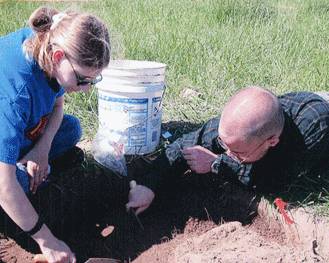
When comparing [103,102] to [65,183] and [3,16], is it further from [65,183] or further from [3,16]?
[3,16]

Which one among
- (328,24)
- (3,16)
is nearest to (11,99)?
(3,16)

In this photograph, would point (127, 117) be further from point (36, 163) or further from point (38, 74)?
point (38, 74)

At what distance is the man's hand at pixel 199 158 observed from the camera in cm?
246

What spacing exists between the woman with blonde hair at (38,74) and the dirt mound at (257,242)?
0.53m

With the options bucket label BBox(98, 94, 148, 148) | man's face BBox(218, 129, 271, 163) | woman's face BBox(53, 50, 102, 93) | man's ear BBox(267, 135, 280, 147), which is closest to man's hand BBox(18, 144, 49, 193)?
woman's face BBox(53, 50, 102, 93)

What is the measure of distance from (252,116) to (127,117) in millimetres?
863

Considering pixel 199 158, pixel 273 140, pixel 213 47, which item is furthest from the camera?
pixel 213 47

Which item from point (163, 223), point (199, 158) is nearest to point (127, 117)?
point (199, 158)

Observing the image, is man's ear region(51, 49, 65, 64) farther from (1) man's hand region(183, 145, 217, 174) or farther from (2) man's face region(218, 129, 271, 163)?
(1) man's hand region(183, 145, 217, 174)

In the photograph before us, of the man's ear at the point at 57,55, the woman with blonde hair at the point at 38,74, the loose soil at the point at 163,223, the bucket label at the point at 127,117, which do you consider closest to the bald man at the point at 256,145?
the loose soil at the point at 163,223

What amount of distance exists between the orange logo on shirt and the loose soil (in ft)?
1.13

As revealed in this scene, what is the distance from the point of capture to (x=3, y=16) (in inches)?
198

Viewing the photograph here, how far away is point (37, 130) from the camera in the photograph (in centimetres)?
223

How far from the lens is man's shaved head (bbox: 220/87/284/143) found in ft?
6.79
